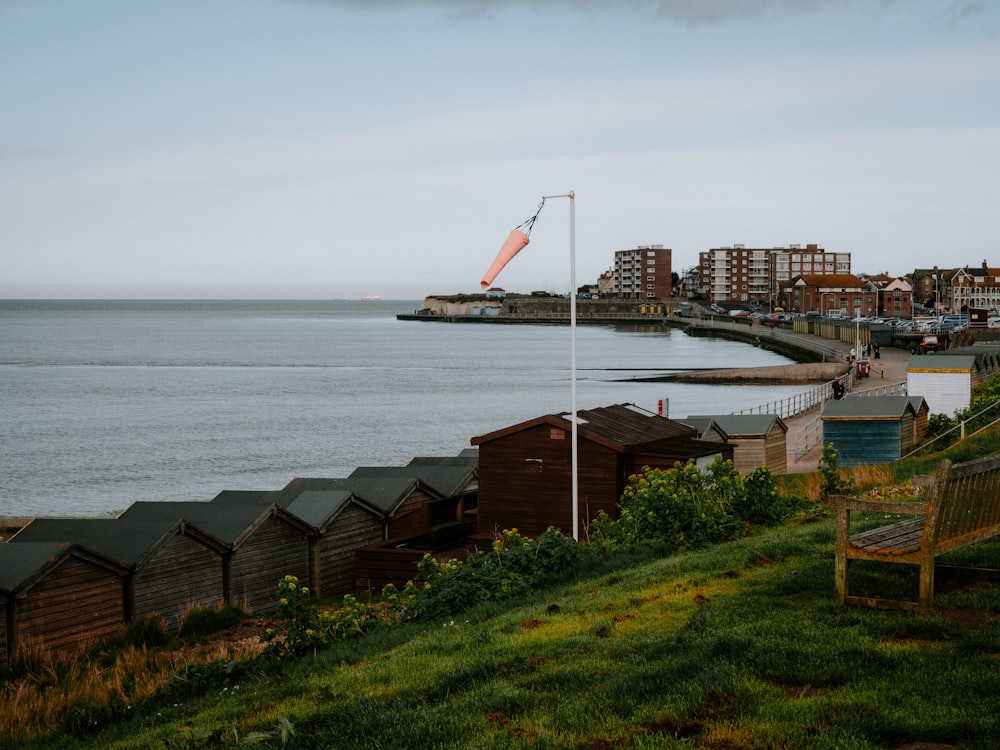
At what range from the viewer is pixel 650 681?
668 centimetres

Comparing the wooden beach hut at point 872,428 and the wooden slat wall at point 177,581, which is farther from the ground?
the wooden beach hut at point 872,428

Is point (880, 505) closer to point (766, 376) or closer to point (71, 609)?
point (71, 609)

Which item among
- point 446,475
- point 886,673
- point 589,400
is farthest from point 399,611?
point 589,400

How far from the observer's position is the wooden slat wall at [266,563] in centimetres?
2177

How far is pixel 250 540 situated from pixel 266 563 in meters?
0.76

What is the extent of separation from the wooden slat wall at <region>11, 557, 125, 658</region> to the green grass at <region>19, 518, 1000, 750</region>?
10.1 m

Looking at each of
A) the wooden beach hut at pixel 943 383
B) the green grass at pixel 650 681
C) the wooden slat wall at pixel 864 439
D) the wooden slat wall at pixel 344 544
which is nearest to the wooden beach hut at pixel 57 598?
the wooden slat wall at pixel 344 544

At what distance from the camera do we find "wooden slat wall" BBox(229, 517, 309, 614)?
2177 centimetres

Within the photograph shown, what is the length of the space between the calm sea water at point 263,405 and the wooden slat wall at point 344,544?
20.8 m

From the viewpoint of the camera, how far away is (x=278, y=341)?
616 feet

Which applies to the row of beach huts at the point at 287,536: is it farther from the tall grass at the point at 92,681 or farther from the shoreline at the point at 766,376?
the shoreline at the point at 766,376

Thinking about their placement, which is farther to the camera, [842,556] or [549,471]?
[549,471]

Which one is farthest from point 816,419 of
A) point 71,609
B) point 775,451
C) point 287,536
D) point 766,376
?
point 766,376

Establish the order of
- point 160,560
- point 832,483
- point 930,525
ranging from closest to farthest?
point 930,525
point 832,483
point 160,560
